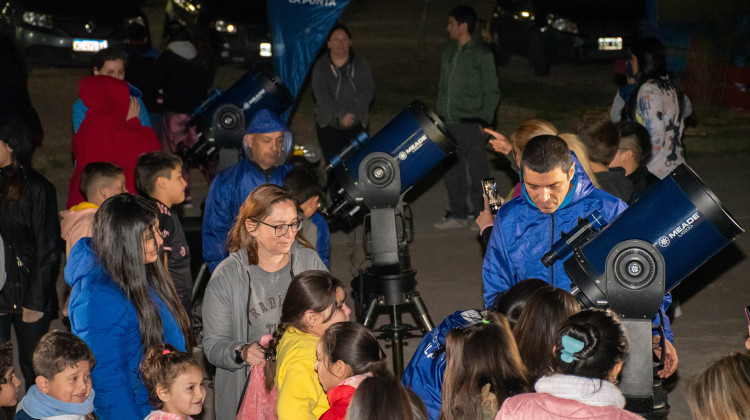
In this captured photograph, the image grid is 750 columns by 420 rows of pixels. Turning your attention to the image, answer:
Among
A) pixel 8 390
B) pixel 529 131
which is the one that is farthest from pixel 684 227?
pixel 8 390

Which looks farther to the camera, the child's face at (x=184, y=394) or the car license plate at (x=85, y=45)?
the car license plate at (x=85, y=45)

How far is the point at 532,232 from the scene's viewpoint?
4223 millimetres

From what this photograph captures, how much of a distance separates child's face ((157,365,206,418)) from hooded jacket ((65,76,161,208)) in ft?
10.1

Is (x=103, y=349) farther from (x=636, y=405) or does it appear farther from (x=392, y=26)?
(x=392, y=26)

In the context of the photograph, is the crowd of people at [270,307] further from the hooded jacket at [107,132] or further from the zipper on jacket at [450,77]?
the zipper on jacket at [450,77]

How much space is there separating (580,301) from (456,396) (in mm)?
906

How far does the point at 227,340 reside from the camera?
13.0 ft

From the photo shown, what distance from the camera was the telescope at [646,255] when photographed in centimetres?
347

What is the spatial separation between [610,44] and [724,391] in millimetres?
15134

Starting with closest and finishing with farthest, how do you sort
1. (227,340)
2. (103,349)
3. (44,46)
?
(103,349) < (227,340) < (44,46)

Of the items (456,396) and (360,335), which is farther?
(360,335)

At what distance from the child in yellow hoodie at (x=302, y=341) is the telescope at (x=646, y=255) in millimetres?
1066

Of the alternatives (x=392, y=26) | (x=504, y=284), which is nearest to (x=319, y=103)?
(x=504, y=284)

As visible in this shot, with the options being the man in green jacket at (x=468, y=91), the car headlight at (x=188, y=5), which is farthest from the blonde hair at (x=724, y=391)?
the car headlight at (x=188, y=5)
